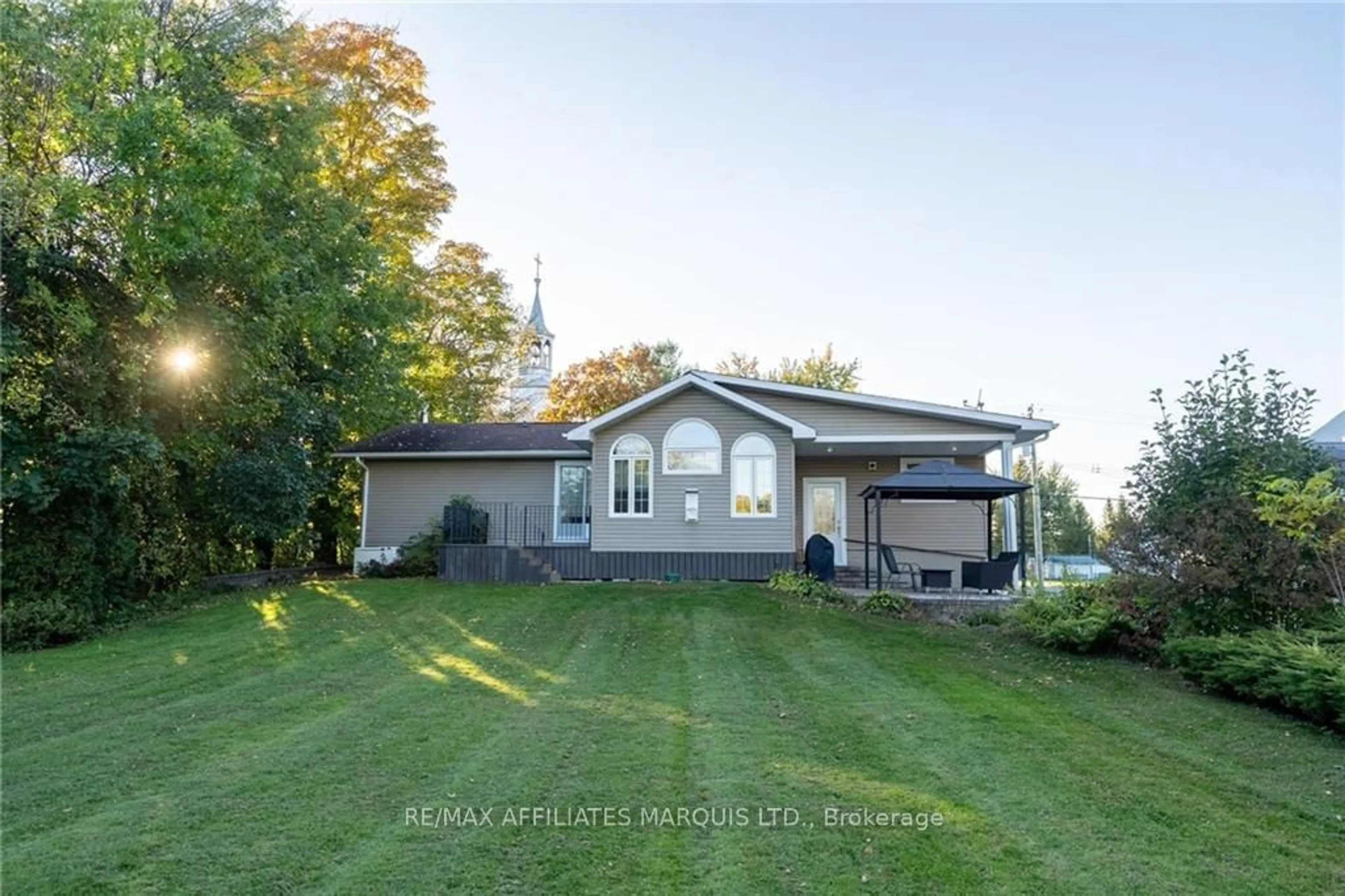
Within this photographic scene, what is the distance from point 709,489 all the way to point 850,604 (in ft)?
11.9

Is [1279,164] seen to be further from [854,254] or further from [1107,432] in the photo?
[1107,432]

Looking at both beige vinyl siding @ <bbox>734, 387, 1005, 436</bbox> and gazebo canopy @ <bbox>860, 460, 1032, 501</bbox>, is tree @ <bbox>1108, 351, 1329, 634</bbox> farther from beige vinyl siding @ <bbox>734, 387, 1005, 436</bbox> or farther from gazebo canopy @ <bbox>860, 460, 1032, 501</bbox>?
beige vinyl siding @ <bbox>734, 387, 1005, 436</bbox>

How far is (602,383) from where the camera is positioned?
32844 mm

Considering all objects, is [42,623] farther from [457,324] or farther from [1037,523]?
[1037,523]

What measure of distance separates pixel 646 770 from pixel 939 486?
354 inches

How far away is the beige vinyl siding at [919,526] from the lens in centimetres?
1623

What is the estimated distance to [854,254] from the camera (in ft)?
57.8

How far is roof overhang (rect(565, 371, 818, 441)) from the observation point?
14.4m

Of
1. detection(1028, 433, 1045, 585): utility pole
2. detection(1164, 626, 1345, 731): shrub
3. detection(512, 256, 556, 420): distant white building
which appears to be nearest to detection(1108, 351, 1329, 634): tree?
detection(1164, 626, 1345, 731): shrub

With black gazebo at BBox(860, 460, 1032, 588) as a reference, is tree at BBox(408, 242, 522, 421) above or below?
above

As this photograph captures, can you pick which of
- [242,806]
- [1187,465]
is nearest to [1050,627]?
[1187,465]

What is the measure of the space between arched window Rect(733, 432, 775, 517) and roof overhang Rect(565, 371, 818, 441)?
49 cm

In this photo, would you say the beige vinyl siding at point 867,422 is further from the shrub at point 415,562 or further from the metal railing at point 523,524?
the shrub at point 415,562

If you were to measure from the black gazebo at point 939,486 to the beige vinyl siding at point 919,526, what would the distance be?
2.14 m
